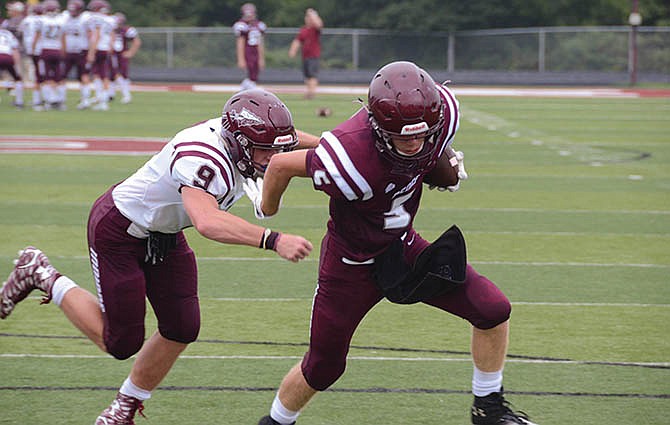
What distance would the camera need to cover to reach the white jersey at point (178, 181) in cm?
411

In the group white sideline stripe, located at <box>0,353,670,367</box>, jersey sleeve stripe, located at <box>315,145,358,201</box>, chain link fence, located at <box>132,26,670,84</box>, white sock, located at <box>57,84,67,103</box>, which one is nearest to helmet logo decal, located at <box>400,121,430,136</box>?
jersey sleeve stripe, located at <box>315,145,358,201</box>

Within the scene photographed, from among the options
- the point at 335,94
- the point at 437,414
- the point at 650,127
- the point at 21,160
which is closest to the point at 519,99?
the point at 335,94

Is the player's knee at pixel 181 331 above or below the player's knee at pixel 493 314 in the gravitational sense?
below

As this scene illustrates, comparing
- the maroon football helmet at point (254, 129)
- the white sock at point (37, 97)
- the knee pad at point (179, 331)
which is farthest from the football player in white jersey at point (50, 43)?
the maroon football helmet at point (254, 129)

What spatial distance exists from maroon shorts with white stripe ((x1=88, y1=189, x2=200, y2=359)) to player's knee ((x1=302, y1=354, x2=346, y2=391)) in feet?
1.91

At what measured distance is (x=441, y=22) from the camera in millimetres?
38156

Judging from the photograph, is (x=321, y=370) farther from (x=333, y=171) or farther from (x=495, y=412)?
(x=333, y=171)

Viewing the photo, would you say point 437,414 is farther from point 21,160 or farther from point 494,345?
point 21,160

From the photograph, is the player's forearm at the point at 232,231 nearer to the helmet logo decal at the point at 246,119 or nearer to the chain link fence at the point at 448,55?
the helmet logo decal at the point at 246,119

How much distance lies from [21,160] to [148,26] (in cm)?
2932

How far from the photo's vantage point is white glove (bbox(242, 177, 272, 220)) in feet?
14.2

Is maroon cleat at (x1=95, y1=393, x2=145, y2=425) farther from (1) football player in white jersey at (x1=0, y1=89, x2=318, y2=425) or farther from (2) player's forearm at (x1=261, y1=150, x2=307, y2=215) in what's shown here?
(2) player's forearm at (x1=261, y1=150, x2=307, y2=215)

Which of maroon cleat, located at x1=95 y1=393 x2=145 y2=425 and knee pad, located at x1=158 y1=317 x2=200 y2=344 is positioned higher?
knee pad, located at x1=158 y1=317 x2=200 y2=344

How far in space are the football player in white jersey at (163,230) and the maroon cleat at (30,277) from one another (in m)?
0.03
